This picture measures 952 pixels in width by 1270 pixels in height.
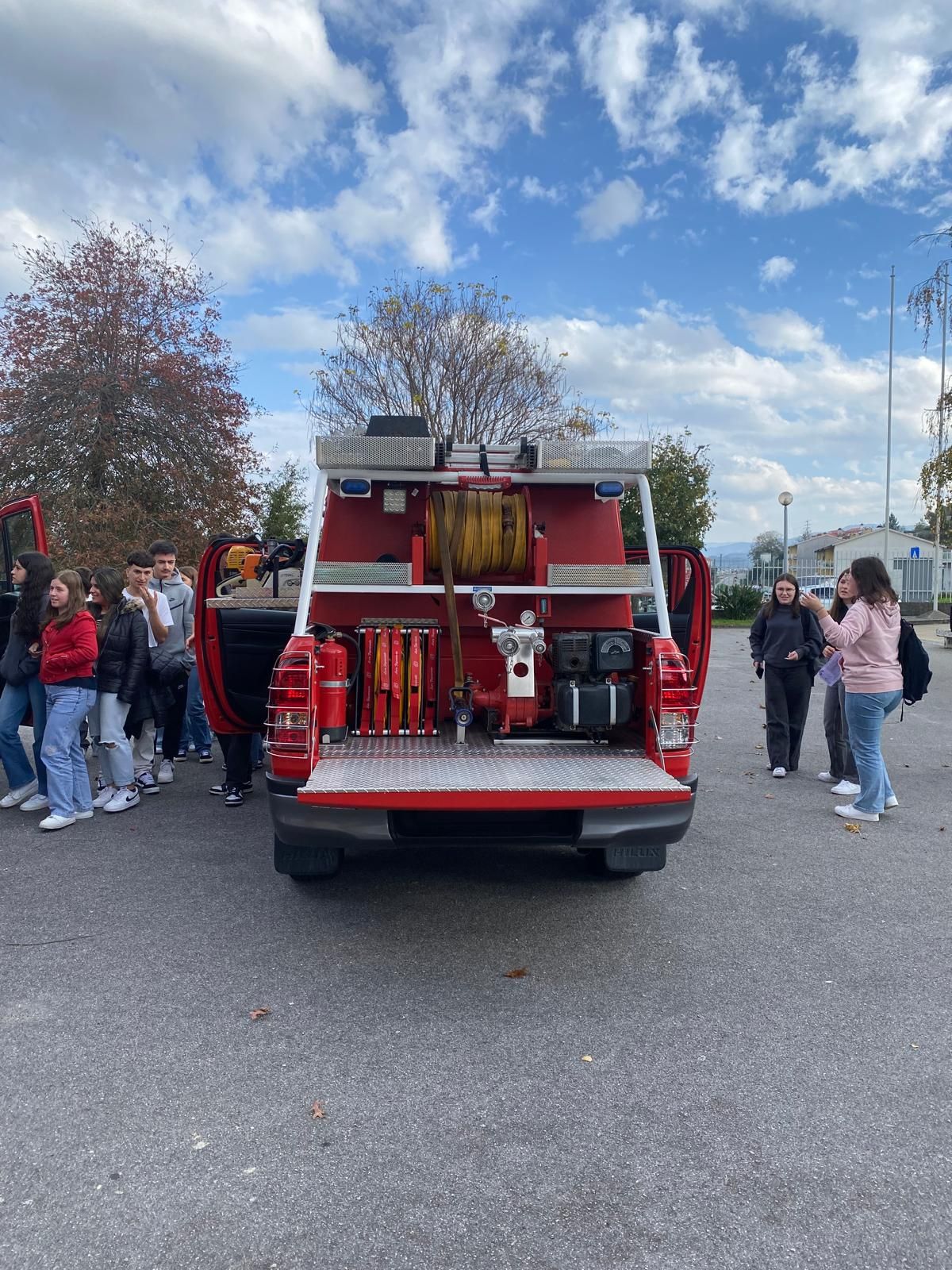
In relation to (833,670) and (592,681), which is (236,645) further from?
(833,670)

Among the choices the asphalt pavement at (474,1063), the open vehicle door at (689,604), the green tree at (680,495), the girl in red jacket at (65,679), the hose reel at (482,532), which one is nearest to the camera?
the asphalt pavement at (474,1063)

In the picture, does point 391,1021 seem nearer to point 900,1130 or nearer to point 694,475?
point 900,1130

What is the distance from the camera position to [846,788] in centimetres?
712

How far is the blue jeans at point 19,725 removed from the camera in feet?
21.3

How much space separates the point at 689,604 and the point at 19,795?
16.9ft

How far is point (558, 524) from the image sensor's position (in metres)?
5.51

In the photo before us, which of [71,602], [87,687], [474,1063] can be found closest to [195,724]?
[87,687]

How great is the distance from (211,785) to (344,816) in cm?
408

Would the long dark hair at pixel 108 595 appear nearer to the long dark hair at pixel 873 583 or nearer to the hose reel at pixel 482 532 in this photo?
the hose reel at pixel 482 532

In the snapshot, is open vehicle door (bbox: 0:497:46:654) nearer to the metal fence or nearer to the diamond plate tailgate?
the diamond plate tailgate

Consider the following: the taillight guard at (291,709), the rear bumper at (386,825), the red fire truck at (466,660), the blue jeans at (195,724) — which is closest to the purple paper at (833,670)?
the red fire truck at (466,660)

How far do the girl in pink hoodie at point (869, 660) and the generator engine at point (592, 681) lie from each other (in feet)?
6.61

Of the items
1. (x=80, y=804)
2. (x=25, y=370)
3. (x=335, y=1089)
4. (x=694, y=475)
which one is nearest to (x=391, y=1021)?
(x=335, y=1089)

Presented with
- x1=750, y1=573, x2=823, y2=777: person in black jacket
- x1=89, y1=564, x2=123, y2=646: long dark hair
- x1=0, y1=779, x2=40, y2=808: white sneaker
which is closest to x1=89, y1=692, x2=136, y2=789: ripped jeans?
x1=89, y1=564, x2=123, y2=646: long dark hair
